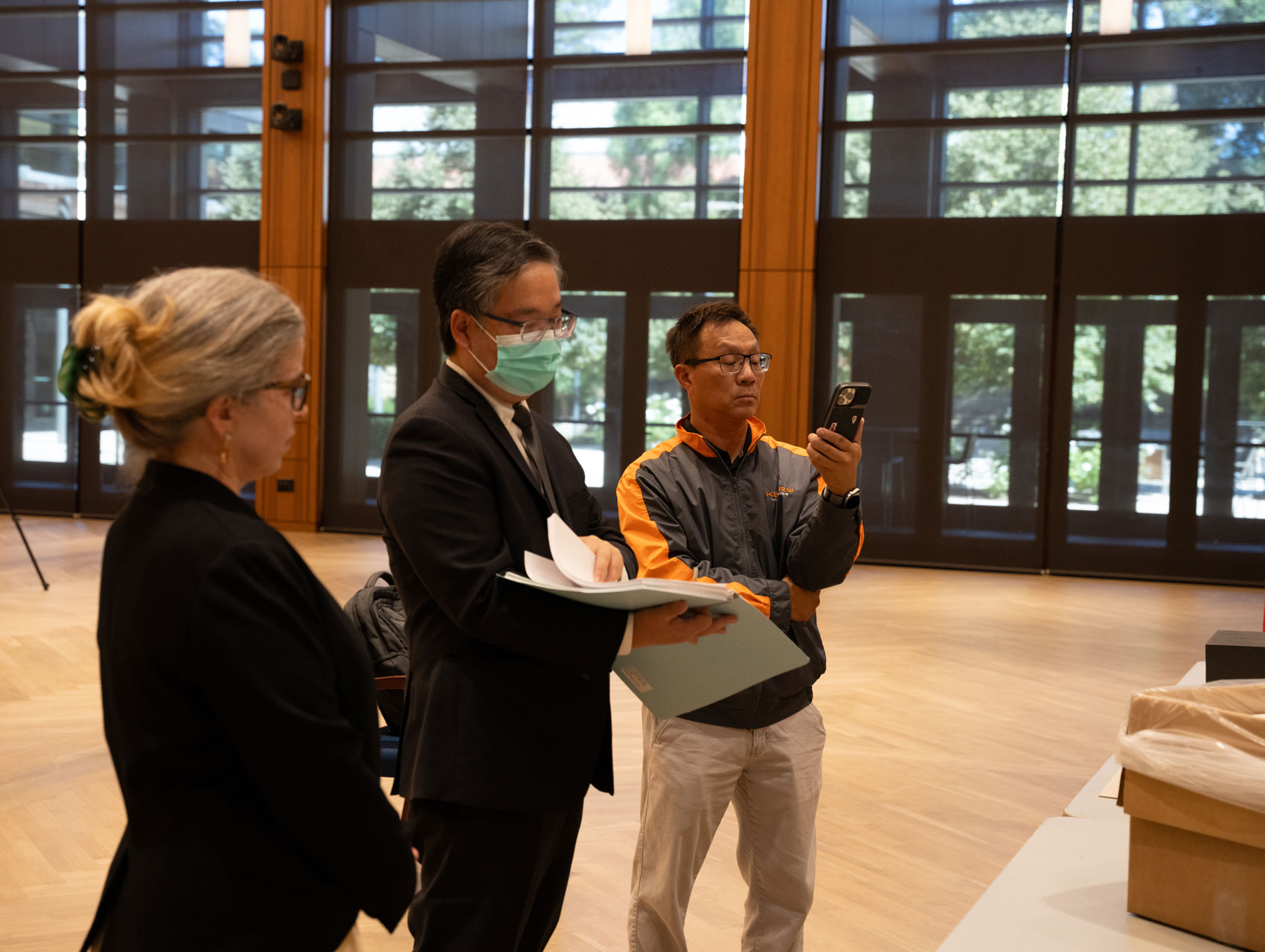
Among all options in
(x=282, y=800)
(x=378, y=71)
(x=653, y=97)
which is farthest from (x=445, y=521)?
(x=378, y=71)

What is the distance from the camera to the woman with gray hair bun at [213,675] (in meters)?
1.23

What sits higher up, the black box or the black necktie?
the black necktie

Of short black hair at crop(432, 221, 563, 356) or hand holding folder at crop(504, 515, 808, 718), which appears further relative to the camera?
short black hair at crop(432, 221, 563, 356)

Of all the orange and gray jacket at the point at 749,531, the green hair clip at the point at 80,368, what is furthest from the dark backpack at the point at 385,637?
the green hair clip at the point at 80,368

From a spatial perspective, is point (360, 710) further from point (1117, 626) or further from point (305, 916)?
point (1117, 626)

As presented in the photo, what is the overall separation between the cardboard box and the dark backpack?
218 centimetres

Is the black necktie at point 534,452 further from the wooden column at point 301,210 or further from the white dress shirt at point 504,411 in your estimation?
the wooden column at point 301,210

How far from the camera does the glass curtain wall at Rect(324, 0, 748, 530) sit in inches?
426

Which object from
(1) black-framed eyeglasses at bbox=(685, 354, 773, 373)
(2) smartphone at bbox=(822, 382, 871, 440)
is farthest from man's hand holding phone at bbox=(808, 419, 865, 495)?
(1) black-framed eyeglasses at bbox=(685, 354, 773, 373)

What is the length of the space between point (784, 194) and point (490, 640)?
360 inches

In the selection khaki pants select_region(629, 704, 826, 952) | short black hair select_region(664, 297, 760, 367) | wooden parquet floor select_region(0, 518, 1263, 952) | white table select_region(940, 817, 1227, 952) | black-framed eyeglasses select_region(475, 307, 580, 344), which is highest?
short black hair select_region(664, 297, 760, 367)

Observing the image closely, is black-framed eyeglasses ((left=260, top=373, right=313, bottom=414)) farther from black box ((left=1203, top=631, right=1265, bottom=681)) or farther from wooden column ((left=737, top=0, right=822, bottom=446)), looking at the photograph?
wooden column ((left=737, top=0, right=822, bottom=446))

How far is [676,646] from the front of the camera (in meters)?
1.97

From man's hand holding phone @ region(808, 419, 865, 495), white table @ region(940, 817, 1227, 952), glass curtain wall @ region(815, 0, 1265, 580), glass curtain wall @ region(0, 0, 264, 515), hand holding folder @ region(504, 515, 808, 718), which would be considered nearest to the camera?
white table @ region(940, 817, 1227, 952)
